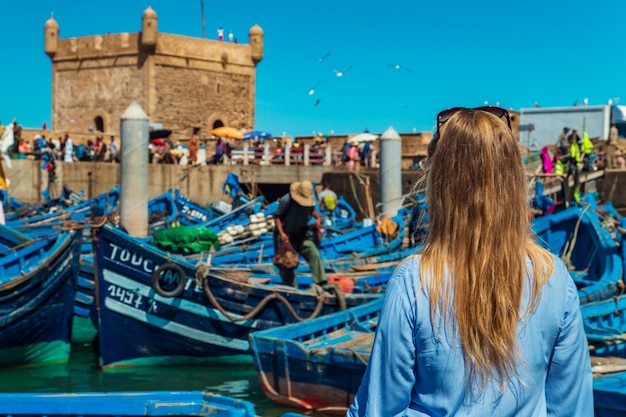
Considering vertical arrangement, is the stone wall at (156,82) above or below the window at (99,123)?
above

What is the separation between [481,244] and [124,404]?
222 cm

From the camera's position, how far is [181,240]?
463 inches

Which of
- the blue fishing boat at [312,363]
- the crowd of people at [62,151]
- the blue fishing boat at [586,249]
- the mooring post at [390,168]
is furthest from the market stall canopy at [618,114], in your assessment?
the blue fishing boat at [312,363]

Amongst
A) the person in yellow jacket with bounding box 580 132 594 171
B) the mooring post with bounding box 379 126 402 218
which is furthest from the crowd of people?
the person in yellow jacket with bounding box 580 132 594 171

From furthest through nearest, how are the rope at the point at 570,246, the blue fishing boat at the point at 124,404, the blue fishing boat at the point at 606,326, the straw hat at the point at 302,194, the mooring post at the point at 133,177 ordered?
the mooring post at the point at 133,177
the rope at the point at 570,246
the straw hat at the point at 302,194
the blue fishing boat at the point at 606,326
the blue fishing boat at the point at 124,404

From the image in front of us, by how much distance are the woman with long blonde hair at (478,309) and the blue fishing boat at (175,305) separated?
6879 mm

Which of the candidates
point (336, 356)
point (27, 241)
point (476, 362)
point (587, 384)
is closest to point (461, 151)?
point (476, 362)

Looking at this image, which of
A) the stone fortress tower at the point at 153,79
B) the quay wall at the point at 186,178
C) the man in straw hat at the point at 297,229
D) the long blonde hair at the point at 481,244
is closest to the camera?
the long blonde hair at the point at 481,244

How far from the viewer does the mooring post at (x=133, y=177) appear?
14344 millimetres

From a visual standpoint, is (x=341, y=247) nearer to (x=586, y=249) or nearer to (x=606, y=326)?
(x=586, y=249)

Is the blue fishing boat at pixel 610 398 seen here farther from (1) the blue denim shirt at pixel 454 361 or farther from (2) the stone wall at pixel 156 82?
(2) the stone wall at pixel 156 82

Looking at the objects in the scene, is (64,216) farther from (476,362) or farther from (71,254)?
(476,362)

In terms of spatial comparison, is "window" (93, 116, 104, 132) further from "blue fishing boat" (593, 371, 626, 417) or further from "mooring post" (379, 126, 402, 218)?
"blue fishing boat" (593, 371, 626, 417)

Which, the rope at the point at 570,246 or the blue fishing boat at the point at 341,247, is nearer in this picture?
the rope at the point at 570,246
